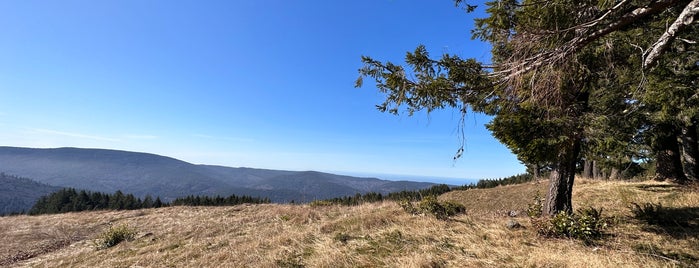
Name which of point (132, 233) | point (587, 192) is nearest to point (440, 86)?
point (587, 192)

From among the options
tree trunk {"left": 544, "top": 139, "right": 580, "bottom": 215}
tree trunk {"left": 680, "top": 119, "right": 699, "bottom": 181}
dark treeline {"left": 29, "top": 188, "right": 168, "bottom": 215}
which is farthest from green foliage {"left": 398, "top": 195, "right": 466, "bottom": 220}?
dark treeline {"left": 29, "top": 188, "right": 168, "bottom": 215}

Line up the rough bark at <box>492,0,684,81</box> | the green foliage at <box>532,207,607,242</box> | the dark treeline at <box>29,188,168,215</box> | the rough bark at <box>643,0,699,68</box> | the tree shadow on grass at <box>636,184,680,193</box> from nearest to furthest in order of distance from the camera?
the rough bark at <box>643,0,699,68</box>
the rough bark at <box>492,0,684,81</box>
the green foliage at <box>532,207,607,242</box>
the tree shadow on grass at <box>636,184,680,193</box>
the dark treeline at <box>29,188,168,215</box>

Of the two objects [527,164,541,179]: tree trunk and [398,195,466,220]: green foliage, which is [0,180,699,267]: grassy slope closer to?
[398,195,466,220]: green foliage

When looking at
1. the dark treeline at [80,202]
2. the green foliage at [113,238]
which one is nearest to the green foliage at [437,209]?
the green foliage at [113,238]

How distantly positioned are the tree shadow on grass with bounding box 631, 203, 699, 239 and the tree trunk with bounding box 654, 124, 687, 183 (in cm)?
553

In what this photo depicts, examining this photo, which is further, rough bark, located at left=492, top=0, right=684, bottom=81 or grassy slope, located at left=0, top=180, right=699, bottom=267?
grassy slope, located at left=0, top=180, right=699, bottom=267

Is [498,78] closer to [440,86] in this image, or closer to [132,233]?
[440,86]

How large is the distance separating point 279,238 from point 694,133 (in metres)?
16.3

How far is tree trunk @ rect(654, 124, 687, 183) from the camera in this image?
42.5ft

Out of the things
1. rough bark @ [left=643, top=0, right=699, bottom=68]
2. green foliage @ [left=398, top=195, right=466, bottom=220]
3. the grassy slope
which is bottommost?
the grassy slope

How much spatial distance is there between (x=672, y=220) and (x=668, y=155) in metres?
8.64

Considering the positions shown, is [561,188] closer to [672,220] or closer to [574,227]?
[574,227]

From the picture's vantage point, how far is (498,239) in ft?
Result: 20.9

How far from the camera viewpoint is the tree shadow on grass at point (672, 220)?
7009 millimetres
